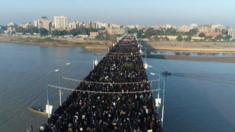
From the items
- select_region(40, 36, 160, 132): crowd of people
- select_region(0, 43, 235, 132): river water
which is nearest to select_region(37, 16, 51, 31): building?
select_region(0, 43, 235, 132): river water

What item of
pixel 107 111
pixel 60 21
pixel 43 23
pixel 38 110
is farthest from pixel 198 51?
pixel 60 21

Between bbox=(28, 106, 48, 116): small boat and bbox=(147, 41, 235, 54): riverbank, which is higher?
bbox=(28, 106, 48, 116): small boat

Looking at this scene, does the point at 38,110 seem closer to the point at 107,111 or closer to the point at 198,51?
the point at 107,111

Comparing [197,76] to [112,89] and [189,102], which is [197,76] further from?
[112,89]

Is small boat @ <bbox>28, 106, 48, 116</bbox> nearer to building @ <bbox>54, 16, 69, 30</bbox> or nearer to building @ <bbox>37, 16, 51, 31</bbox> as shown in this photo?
building @ <bbox>37, 16, 51, 31</bbox>

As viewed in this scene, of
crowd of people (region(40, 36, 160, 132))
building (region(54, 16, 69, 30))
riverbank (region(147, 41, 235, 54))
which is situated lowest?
riverbank (region(147, 41, 235, 54))

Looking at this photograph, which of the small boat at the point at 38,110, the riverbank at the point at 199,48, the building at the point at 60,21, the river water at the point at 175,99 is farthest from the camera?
the building at the point at 60,21

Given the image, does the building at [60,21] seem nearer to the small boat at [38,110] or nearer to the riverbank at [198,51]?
the riverbank at [198,51]

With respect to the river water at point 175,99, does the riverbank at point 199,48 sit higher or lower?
lower

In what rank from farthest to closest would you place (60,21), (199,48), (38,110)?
(60,21), (199,48), (38,110)

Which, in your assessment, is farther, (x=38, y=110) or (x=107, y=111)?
(x=38, y=110)

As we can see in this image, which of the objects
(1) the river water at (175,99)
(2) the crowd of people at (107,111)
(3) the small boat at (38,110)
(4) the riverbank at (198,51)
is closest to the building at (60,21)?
(4) the riverbank at (198,51)
